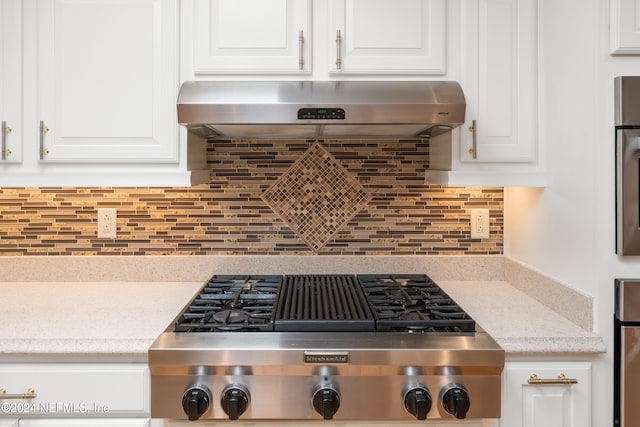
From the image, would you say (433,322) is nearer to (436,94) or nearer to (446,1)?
(436,94)

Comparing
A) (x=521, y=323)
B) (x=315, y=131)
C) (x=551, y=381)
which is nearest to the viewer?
(x=551, y=381)

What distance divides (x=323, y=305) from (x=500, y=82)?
35.4 inches

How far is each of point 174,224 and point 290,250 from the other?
0.46m

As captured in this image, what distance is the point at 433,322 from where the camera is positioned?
53.5 inches

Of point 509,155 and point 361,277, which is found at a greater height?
point 509,155

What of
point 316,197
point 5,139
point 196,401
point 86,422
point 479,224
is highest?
point 5,139

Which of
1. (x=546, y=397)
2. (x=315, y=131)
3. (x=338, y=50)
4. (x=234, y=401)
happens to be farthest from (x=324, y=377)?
(x=338, y=50)

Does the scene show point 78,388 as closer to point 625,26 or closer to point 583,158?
point 583,158

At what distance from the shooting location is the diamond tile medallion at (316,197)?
6.45 feet

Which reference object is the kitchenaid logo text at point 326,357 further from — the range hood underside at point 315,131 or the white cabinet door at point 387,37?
the white cabinet door at point 387,37

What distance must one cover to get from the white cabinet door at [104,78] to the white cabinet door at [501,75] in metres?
0.95

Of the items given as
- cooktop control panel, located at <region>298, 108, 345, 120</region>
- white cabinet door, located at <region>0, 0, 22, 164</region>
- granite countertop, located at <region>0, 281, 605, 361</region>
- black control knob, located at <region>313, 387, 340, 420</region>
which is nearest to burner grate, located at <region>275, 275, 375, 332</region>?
black control knob, located at <region>313, 387, 340, 420</region>

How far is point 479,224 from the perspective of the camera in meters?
1.97

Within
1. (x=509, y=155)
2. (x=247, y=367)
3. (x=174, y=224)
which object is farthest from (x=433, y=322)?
(x=174, y=224)
